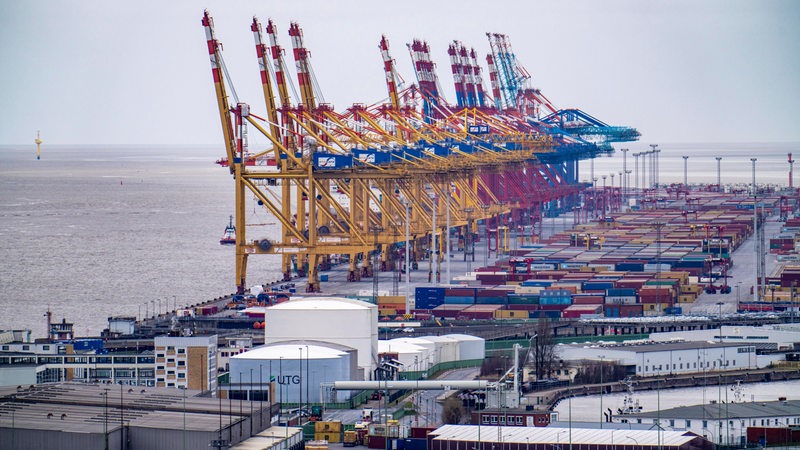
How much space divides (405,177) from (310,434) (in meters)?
30.8

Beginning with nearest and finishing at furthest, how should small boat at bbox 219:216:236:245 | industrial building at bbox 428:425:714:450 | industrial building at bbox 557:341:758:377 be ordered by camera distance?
industrial building at bbox 428:425:714:450, industrial building at bbox 557:341:758:377, small boat at bbox 219:216:236:245

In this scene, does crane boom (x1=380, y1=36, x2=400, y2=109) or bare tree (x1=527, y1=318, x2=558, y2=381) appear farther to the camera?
crane boom (x1=380, y1=36, x2=400, y2=109)

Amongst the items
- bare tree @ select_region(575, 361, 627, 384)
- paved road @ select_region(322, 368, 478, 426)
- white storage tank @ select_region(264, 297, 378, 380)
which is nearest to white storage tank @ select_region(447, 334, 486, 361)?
white storage tank @ select_region(264, 297, 378, 380)

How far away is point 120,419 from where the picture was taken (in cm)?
2878

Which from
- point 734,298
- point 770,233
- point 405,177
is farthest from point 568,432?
point 770,233

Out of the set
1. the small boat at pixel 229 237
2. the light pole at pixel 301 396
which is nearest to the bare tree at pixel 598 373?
the light pole at pixel 301 396

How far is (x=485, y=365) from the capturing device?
40031mm

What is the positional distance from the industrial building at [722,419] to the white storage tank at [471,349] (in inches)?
355

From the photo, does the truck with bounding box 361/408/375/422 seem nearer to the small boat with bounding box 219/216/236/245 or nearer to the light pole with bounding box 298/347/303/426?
the light pole with bounding box 298/347/303/426

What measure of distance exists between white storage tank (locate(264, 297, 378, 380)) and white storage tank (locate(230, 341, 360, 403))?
6.99 ft

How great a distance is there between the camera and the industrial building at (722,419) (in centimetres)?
3159

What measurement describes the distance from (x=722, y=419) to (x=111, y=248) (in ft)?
183

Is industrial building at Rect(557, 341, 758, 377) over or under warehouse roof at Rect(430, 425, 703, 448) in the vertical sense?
over

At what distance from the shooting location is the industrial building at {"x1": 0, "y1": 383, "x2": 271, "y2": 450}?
27625 millimetres
